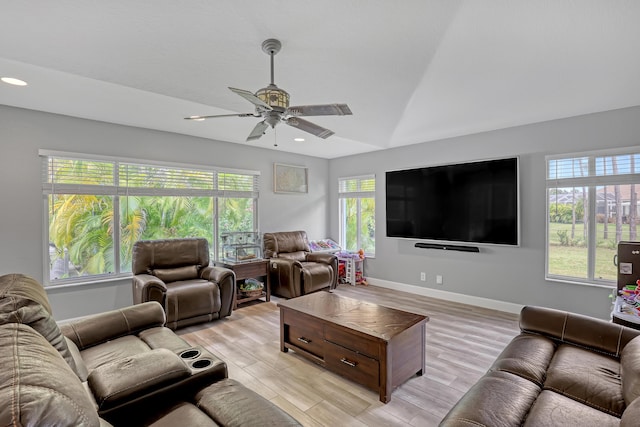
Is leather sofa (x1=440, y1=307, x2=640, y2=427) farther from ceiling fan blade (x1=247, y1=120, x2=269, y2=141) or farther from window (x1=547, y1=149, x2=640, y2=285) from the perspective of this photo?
ceiling fan blade (x1=247, y1=120, x2=269, y2=141)

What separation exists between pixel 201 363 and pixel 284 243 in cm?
384

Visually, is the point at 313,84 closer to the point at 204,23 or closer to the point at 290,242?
the point at 204,23

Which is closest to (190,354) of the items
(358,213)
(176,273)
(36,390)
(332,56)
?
(36,390)

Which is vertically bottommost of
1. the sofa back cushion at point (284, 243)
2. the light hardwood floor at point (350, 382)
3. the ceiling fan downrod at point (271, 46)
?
the light hardwood floor at point (350, 382)

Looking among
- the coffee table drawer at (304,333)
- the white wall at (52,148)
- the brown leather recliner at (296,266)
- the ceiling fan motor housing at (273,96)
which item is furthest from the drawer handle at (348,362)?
the white wall at (52,148)

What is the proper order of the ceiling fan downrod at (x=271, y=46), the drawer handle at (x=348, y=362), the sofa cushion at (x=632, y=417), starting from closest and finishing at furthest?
the sofa cushion at (x=632, y=417) → the ceiling fan downrod at (x=271, y=46) → the drawer handle at (x=348, y=362)

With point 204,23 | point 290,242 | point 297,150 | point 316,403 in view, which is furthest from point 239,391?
point 297,150

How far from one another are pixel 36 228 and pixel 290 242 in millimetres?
3384

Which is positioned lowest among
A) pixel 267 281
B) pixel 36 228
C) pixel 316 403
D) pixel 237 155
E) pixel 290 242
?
pixel 316 403

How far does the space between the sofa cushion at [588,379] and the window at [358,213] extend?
3.93 metres

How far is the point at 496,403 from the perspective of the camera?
56.4 inches

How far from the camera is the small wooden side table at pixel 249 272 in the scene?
14.4 ft

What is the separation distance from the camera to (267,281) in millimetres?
4762

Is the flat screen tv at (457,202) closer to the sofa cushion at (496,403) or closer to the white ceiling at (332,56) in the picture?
the white ceiling at (332,56)
